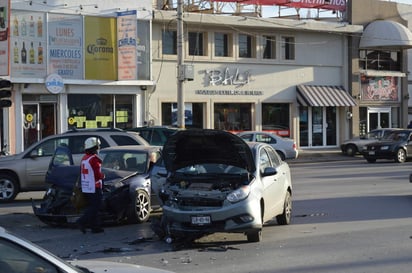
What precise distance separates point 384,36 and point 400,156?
34.9 ft

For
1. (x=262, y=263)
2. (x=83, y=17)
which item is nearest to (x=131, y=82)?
(x=83, y=17)

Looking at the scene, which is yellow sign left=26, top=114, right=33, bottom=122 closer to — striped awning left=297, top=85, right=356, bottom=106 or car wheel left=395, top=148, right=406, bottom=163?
striped awning left=297, top=85, right=356, bottom=106

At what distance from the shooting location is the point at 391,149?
29.4 metres

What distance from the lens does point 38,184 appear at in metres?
16.3

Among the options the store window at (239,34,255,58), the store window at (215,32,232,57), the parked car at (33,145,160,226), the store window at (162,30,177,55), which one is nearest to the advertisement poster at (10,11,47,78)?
the store window at (162,30,177,55)

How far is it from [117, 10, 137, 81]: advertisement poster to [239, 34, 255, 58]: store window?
7.02m

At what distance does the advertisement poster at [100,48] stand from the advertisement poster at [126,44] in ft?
0.86

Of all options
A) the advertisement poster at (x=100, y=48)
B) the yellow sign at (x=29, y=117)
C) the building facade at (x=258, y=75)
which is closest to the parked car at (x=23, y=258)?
the yellow sign at (x=29, y=117)

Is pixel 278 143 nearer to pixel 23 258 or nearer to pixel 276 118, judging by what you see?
pixel 276 118

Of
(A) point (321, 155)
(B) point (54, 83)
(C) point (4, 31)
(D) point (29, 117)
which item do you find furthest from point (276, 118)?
(C) point (4, 31)

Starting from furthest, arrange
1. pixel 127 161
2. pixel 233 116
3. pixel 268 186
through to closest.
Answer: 1. pixel 233 116
2. pixel 127 161
3. pixel 268 186

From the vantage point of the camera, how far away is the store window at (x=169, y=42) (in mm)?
31188

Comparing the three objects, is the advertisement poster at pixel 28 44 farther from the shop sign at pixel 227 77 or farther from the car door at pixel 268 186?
the car door at pixel 268 186

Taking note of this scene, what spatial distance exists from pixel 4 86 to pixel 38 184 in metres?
2.57
